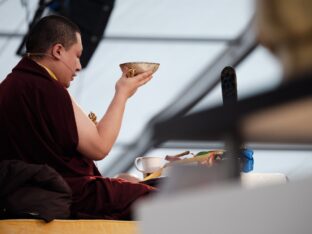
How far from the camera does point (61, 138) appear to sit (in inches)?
94.5

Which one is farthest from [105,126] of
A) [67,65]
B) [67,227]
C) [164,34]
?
[164,34]

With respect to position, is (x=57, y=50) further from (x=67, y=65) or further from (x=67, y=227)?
(x=67, y=227)

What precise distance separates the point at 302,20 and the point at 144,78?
1.95m

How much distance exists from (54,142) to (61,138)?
0.09 ft

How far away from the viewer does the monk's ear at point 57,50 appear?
2.64 m

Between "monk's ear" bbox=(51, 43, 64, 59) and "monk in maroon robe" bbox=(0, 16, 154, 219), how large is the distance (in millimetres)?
117

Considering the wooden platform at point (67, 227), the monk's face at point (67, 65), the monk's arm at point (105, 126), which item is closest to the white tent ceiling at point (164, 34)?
the monk's face at point (67, 65)

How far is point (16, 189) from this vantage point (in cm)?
217

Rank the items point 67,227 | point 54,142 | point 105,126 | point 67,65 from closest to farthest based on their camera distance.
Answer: point 67,227 → point 54,142 → point 105,126 → point 67,65

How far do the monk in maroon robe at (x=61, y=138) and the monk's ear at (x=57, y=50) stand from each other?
0.12 metres

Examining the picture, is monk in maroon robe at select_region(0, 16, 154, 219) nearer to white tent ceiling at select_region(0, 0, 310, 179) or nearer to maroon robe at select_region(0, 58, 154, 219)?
maroon robe at select_region(0, 58, 154, 219)

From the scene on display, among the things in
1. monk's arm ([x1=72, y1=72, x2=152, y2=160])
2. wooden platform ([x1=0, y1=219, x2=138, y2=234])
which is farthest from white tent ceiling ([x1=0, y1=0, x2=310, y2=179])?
wooden platform ([x1=0, y1=219, x2=138, y2=234])

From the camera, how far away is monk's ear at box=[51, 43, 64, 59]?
2638 millimetres

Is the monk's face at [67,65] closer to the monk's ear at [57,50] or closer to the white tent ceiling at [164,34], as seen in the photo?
the monk's ear at [57,50]
